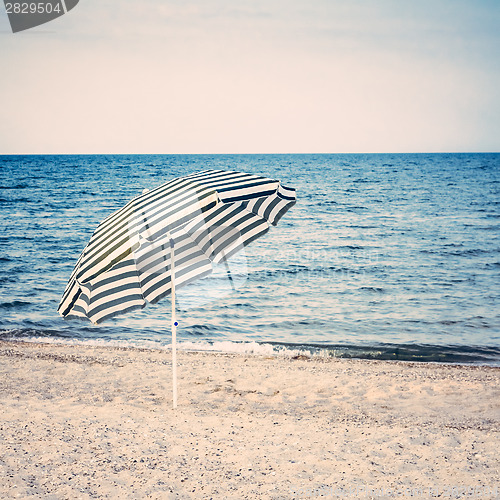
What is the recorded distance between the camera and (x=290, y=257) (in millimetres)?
17938

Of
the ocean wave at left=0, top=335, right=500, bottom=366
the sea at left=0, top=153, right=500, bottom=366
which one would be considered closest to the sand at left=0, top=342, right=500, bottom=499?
the ocean wave at left=0, top=335, right=500, bottom=366

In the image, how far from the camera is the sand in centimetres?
425

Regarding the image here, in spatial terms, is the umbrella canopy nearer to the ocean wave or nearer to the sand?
the sand

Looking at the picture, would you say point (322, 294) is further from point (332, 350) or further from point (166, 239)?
point (166, 239)

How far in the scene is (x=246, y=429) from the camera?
5.43 m

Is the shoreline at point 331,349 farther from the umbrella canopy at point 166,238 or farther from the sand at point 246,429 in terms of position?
the umbrella canopy at point 166,238

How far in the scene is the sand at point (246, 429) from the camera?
4.25m

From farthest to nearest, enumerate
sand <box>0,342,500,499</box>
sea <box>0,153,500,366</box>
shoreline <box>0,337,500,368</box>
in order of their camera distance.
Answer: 1. sea <box>0,153,500,366</box>
2. shoreline <box>0,337,500,368</box>
3. sand <box>0,342,500,499</box>

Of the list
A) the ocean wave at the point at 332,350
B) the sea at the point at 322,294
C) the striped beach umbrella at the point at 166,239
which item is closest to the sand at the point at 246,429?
the ocean wave at the point at 332,350

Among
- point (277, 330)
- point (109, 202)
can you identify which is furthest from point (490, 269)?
point (109, 202)

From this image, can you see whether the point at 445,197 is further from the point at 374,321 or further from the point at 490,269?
the point at 374,321

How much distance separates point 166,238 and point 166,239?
1 cm

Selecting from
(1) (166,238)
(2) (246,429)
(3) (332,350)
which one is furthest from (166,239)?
(3) (332,350)

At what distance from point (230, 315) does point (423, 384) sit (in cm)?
517
